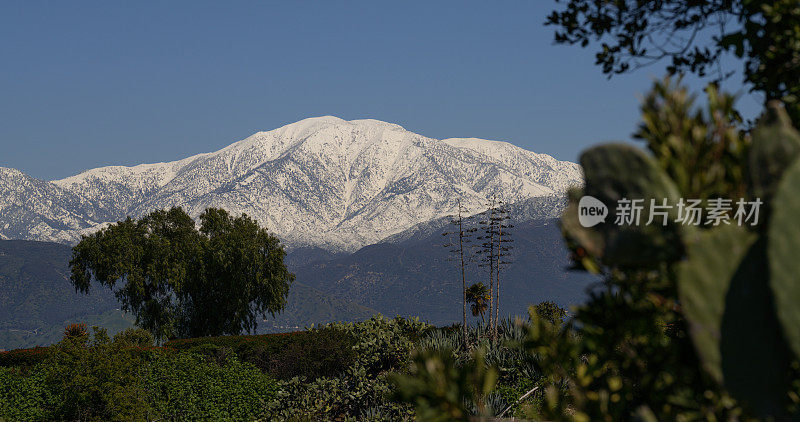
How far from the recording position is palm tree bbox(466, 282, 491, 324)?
64.2 ft

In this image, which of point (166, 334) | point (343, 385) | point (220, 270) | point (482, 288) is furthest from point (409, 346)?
point (166, 334)

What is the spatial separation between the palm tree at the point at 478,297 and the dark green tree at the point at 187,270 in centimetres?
1617

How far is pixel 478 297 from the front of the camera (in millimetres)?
19766

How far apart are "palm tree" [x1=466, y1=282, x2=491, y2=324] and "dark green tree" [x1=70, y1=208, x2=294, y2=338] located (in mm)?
16166

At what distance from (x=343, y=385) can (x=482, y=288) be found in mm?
→ 8643

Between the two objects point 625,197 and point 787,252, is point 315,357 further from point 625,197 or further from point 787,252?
point 787,252

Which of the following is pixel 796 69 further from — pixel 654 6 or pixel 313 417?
pixel 313 417

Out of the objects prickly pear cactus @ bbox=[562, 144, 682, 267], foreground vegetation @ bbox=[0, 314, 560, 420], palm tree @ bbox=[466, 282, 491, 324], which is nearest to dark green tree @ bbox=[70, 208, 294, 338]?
palm tree @ bbox=[466, 282, 491, 324]

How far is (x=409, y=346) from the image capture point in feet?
42.6

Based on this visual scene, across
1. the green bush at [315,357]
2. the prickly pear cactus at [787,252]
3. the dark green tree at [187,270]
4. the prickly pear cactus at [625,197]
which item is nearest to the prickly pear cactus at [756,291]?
the prickly pear cactus at [787,252]

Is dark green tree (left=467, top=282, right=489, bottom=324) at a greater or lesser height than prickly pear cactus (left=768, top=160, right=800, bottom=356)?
lesser

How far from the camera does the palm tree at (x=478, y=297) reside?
1956 centimetres

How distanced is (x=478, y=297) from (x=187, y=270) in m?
19.6

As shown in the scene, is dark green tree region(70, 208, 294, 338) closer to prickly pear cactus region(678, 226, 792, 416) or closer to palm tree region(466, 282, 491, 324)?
palm tree region(466, 282, 491, 324)
